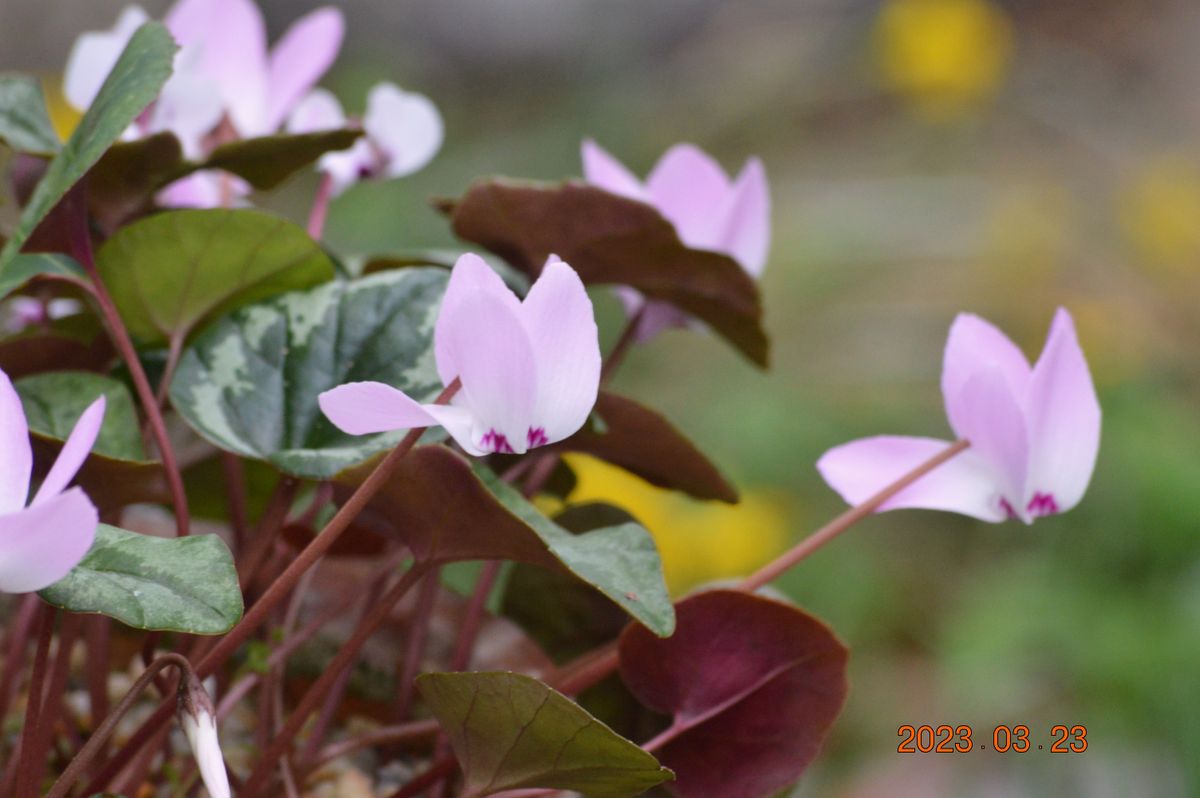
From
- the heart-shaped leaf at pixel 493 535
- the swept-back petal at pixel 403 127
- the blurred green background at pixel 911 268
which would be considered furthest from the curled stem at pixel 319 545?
the blurred green background at pixel 911 268

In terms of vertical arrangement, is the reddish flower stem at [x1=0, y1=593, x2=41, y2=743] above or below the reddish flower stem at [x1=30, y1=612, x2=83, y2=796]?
below

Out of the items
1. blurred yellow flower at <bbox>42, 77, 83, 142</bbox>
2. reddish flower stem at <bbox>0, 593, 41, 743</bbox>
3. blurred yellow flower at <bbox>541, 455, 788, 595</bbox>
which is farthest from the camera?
blurred yellow flower at <bbox>42, 77, 83, 142</bbox>

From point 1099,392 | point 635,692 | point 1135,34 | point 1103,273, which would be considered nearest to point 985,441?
point 635,692

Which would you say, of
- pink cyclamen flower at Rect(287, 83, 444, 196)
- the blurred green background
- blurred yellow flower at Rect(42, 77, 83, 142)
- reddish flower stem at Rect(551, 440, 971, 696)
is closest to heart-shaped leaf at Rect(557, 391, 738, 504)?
reddish flower stem at Rect(551, 440, 971, 696)

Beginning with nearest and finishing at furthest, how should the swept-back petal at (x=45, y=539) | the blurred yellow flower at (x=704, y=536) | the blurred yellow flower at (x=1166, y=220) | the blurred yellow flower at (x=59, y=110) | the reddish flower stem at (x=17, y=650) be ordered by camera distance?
the swept-back petal at (x=45, y=539) → the reddish flower stem at (x=17, y=650) → the blurred yellow flower at (x=704, y=536) → the blurred yellow flower at (x=59, y=110) → the blurred yellow flower at (x=1166, y=220)

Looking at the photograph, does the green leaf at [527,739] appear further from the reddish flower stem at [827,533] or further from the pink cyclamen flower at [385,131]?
the pink cyclamen flower at [385,131]

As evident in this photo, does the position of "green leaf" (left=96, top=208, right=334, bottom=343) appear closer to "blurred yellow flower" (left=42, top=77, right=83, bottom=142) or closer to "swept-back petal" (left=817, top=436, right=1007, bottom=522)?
"swept-back petal" (left=817, top=436, right=1007, bottom=522)

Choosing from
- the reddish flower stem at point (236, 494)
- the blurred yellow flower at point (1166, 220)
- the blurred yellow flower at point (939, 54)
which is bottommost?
the blurred yellow flower at point (1166, 220)

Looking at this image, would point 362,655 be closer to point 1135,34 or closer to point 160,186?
point 160,186
